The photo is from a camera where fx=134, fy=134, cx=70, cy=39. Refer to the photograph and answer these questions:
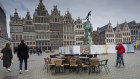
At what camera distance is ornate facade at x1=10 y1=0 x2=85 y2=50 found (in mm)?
45000

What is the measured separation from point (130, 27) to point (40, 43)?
40.5 m

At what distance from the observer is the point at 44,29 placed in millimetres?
46750

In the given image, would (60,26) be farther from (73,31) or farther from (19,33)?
(19,33)

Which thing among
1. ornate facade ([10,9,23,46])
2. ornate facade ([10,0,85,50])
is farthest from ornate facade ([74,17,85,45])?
ornate facade ([10,9,23,46])

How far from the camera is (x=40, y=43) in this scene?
45.8 metres

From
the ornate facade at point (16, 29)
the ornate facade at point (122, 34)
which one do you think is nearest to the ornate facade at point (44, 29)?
the ornate facade at point (16, 29)

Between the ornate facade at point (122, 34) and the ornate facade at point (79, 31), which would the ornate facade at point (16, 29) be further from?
the ornate facade at point (122, 34)

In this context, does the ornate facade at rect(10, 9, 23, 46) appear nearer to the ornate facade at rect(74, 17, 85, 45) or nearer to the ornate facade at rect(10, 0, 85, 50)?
the ornate facade at rect(10, 0, 85, 50)

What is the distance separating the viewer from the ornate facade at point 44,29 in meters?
45.0

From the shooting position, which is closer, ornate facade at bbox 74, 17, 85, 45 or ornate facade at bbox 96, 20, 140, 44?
ornate facade at bbox 74, 17, 85, 45

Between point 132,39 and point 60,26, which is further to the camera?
point 132,39

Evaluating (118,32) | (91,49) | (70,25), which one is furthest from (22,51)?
(118,32)

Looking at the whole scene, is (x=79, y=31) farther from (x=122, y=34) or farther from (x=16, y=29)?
(x=16, y=29)

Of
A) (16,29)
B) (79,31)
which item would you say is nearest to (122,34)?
(79,31)
